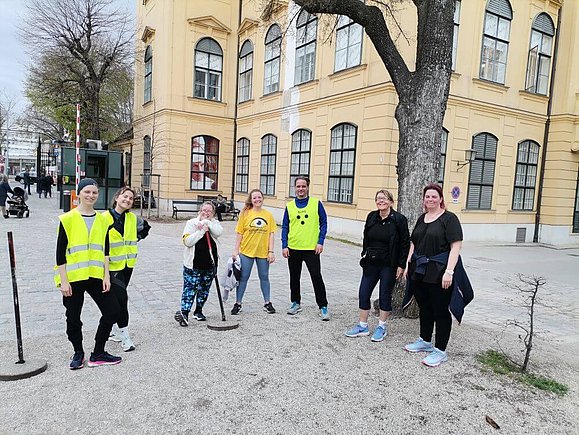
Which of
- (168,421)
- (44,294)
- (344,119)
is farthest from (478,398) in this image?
(344,119)

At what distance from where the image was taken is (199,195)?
68.7ft

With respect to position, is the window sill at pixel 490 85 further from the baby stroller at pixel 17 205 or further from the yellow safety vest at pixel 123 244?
the baby stroller at pixel 17 205

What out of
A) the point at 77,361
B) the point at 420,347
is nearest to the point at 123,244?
the point at 77,361

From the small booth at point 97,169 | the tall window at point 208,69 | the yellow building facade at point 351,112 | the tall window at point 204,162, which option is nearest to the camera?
the yellow building facade at point 351,112

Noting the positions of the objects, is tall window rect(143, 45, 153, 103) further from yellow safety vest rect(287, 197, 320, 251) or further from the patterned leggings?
the patterned leggings

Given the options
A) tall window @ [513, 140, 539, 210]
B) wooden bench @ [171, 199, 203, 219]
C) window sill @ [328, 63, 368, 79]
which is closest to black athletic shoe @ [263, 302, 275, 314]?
window sill @ [328, 63, 368, 79]

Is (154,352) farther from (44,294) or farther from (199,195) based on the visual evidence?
(199,195)

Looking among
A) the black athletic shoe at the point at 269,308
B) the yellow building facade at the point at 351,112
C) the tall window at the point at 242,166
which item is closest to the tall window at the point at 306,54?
the yellow building facade at the point at 351,112

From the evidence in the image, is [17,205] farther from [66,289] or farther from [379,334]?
[379,334]

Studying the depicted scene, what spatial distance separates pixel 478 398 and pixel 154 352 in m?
2.93

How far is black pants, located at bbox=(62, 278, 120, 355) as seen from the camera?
3.71m

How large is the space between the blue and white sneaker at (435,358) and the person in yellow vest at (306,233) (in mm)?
1546

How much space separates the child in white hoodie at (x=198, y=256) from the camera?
16.2 ft

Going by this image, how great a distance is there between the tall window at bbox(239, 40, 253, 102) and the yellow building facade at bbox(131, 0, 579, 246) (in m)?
0.07
